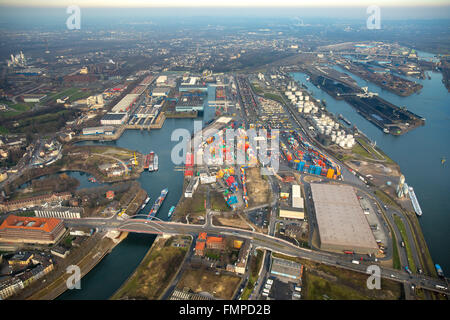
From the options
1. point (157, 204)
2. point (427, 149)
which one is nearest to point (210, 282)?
point (157, 204)

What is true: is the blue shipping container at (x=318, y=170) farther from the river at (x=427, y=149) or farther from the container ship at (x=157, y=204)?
the container ship at (x=157, y=204)

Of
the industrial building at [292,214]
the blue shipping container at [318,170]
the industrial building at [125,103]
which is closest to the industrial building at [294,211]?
the industrial building at [292,214]

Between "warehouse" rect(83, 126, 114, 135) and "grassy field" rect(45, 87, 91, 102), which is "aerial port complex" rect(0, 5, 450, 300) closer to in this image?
"warehouse" rect(83, 126, 114, 135)

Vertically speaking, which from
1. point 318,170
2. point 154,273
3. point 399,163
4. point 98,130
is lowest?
point 154,273

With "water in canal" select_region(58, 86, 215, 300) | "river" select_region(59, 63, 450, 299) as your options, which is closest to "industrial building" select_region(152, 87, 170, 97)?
"river" select_region(59, 63, 450, 299)

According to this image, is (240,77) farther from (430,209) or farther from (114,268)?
(114,268)

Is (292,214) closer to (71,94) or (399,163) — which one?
(399,163)
